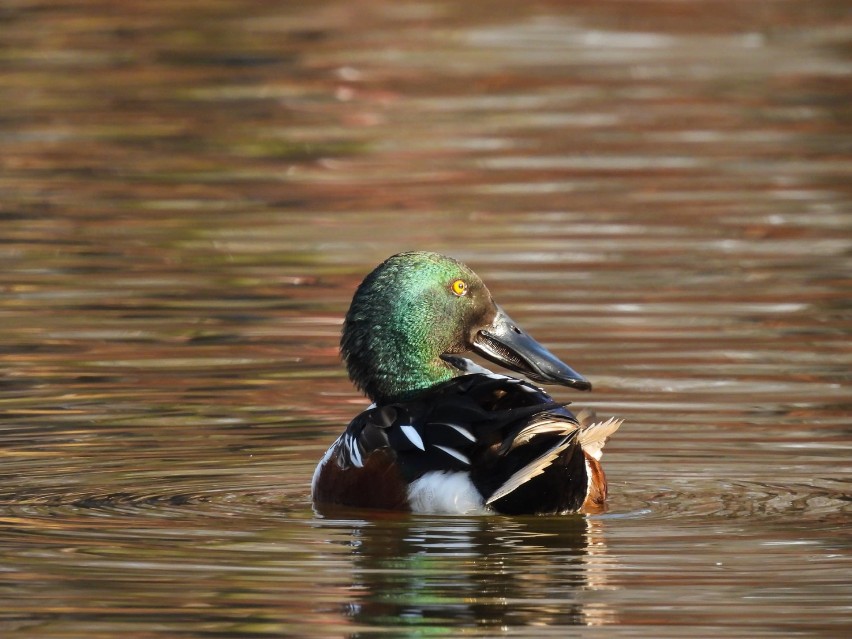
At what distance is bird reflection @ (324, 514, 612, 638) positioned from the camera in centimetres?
629

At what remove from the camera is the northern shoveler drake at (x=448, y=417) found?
287 inches

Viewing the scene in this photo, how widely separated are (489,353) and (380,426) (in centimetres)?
103

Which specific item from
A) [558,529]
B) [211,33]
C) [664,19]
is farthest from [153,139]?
[558,529]

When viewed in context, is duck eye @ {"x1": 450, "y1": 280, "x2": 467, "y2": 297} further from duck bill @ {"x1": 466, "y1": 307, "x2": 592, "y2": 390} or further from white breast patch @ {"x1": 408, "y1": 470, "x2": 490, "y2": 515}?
white breast patch @ {"x1": 408, "y1": 470, "x2": 490, "y2": 515}

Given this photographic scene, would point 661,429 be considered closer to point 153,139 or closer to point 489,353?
point 489,353

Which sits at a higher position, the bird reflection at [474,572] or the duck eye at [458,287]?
the duck eye at [458,287]

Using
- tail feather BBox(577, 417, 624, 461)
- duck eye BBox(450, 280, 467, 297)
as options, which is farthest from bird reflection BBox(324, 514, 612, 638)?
duck eye BBox(450, 280, 467, 297)

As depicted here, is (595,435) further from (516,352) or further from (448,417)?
(516,352)

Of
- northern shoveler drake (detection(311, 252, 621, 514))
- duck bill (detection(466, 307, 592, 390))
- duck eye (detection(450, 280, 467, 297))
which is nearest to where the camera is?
northern shoveler drake (detection(311, 252, 621, 514))

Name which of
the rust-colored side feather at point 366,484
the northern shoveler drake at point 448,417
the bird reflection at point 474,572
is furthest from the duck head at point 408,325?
the bird reflection at point 474,572

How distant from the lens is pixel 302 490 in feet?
27.3

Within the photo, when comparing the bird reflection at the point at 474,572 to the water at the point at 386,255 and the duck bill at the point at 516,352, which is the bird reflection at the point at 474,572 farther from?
the duck bill at the point at 516,352

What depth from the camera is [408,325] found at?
829cm

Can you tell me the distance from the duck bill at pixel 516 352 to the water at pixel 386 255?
0.46 metres
